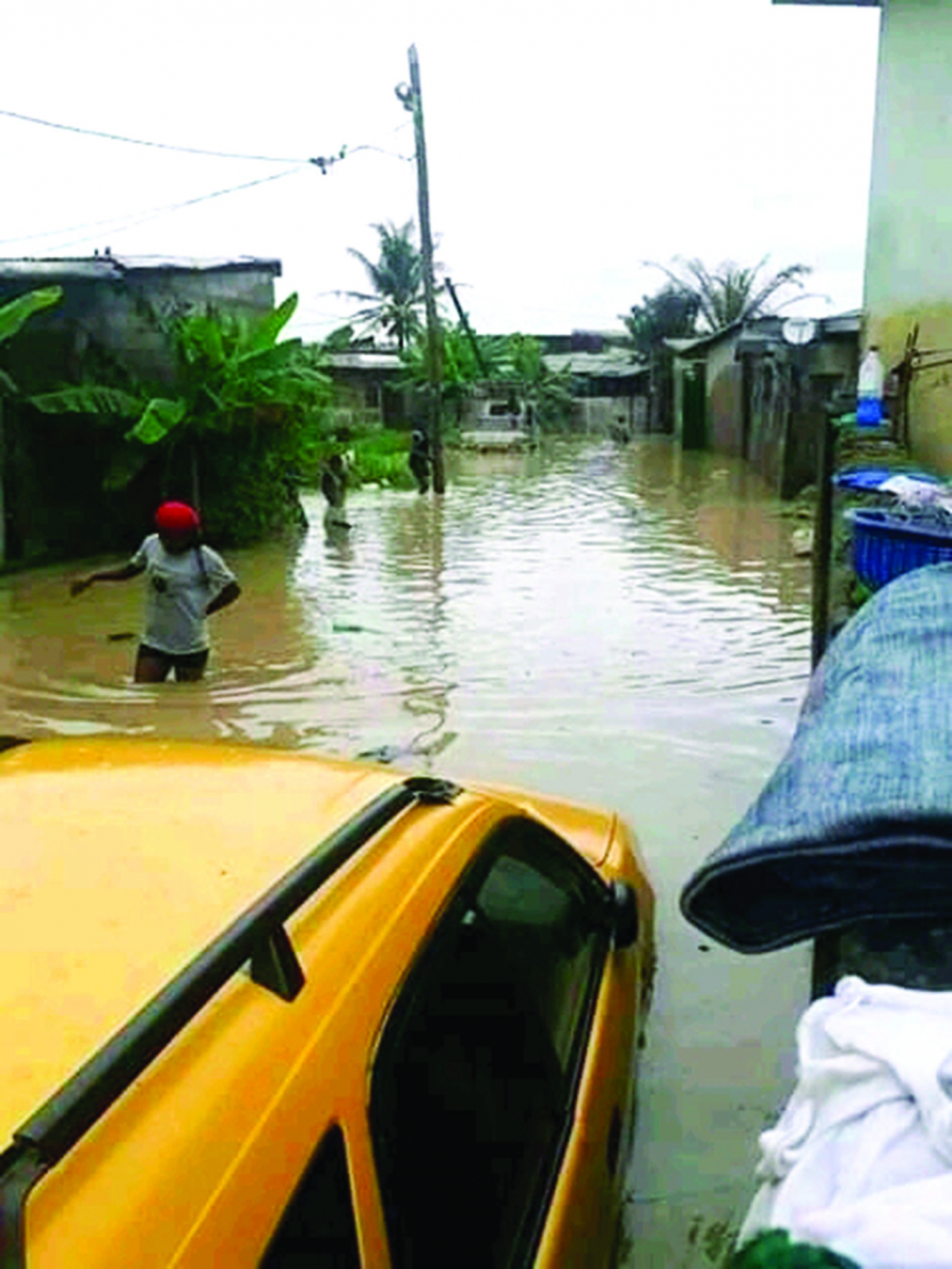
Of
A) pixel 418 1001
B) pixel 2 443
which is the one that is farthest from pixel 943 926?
pixel 2 443

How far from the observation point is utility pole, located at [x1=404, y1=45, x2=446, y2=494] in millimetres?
25672

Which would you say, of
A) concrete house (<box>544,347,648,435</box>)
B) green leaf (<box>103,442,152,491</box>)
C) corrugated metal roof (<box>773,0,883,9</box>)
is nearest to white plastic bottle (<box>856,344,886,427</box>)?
corrugated metal roof (<box>773,0,883,9</box>)

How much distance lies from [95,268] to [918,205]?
1080cm

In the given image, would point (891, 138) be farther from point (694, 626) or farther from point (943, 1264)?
point (943, 1264)

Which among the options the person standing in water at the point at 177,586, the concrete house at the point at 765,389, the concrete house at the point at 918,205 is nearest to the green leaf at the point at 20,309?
the person standing in water at the point at 177,586

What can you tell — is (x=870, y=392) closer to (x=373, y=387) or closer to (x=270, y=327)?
(x=270, y=327)

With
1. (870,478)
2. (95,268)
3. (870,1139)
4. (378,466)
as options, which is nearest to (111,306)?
(95,268)

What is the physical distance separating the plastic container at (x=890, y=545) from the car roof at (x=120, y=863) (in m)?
3.60

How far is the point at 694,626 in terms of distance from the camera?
41.9 feet

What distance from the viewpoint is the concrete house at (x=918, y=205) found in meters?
12.2

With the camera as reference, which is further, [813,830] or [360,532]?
[360,532]

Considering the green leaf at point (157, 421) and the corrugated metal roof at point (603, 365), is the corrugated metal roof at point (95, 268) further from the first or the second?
the corrugated metal roof at point (603, 365)

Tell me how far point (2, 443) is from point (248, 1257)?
58.4 feet

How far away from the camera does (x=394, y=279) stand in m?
55.1
